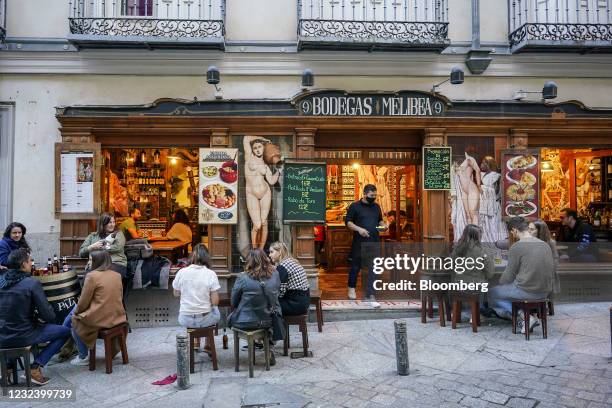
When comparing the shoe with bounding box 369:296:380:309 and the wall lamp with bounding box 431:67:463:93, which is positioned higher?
the wall lamp with bounding box 431:67:463:93

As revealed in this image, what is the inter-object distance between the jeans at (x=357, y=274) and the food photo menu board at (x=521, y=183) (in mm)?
2863

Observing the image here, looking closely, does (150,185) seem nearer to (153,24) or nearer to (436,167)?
(153,24)

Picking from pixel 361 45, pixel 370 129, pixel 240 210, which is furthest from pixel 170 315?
pixel 361 45

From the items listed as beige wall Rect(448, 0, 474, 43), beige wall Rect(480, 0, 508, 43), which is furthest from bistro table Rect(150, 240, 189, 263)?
beige wall Rect(480, 0, 508, 43)

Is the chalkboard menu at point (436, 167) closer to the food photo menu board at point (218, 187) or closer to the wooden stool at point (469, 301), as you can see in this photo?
the wooden stool at point (469, 301)

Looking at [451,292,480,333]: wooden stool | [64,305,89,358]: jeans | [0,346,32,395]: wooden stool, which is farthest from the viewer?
[451,292,480,333]: wooden stool

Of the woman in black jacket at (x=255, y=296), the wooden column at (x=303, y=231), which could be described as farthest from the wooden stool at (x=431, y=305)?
the woman in black jacket at (x=255, y=296)

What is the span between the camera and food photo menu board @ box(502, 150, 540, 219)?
933 cm

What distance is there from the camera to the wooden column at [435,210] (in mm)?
9289

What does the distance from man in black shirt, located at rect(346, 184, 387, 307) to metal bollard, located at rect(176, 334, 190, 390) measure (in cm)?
415

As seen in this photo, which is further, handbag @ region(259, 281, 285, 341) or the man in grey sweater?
the man in grey sweater

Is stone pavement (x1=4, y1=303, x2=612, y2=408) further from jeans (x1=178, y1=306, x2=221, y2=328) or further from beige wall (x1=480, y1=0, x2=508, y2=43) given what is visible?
beige wall (x1=480, y1=0, x2=508, y2=43)

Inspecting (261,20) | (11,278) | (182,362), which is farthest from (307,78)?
(11,278)

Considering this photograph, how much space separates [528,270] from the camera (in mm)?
7324
